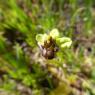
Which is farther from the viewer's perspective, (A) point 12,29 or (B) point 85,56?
(A) point 12,29

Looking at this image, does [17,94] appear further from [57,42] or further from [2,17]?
[57,42]

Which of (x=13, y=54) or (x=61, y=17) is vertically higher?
(x=61, y=17)

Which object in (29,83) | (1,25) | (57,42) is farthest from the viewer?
(1,25)

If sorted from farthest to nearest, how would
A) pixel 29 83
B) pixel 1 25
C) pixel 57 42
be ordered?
pixel 1 25 → pixel 29 83 → pixel 57 42

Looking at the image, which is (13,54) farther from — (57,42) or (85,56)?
(57,42)

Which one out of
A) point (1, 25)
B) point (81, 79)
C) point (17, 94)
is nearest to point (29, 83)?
point (17, 94)

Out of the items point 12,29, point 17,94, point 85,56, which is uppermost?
point 12,29
